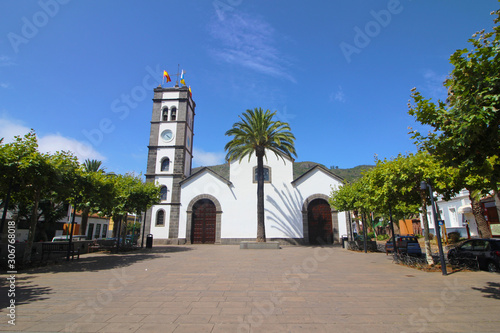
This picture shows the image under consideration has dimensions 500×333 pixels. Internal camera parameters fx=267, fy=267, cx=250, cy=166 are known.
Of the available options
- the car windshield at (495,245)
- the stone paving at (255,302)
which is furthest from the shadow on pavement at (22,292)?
the car windshield at (495,245)

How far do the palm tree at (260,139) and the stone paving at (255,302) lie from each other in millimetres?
14361

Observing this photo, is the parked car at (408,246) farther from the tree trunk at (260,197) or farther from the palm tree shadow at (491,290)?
the tree trunk at (260,197)

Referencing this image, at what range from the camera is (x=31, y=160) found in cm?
1044

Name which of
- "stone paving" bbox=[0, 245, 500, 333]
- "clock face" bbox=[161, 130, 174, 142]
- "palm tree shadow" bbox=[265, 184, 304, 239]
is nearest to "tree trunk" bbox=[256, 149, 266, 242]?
"palm tree shadow" bbox=[265, 184, 304, 239]

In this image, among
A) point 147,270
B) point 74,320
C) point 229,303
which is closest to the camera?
point 74,320

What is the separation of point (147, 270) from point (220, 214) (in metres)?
18.3

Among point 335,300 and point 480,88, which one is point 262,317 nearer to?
point 335,300

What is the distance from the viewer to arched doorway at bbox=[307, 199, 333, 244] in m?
28.8

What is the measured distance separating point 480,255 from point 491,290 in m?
5.14

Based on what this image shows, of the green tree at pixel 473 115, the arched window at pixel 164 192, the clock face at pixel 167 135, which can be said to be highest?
the clock face at pixel 167 135

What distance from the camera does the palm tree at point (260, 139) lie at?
24.2 meters

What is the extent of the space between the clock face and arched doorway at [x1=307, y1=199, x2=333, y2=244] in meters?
18.1

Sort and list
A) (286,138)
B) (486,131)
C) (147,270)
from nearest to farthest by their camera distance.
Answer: (486,131) < (147,270) < (286,138)

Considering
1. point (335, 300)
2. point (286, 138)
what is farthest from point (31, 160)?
point (286, 138)
